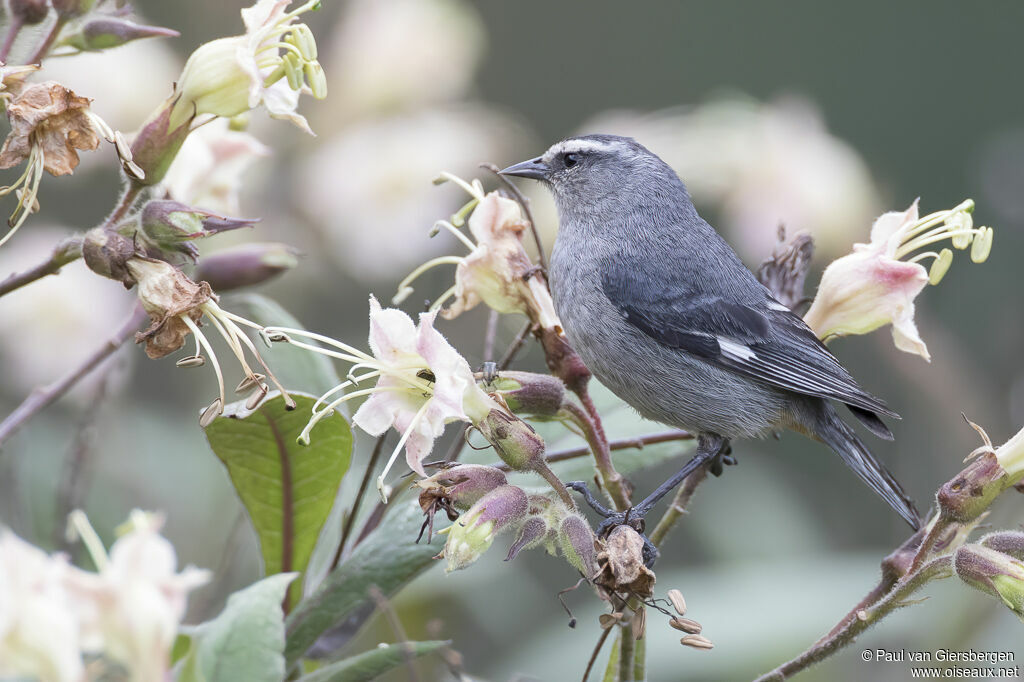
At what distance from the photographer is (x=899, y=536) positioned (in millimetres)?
3113

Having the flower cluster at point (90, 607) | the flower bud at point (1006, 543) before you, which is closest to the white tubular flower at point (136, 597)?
the flower cluster at point (90, 607)

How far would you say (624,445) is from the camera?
7.68ft

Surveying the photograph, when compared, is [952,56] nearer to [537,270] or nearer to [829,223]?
Result: [829,223]

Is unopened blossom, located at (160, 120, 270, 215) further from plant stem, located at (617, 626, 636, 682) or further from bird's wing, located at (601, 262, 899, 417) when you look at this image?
plant stem, located at (617, 626, 636, 682)

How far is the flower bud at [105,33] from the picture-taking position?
1814mm

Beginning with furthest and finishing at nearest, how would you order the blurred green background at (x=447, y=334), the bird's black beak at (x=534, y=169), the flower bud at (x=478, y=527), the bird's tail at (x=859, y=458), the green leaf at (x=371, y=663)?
1. the bird's black beak at (x=534, y=169)
2. the blurred green background at (x=447, y=334)
3. the bird's tail at (x=859, y=458)
4. the flower bud at (x=478, y=527)
5. the green leaf at (x=371, y=663)

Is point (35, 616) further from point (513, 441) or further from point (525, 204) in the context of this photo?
point (525, 204)

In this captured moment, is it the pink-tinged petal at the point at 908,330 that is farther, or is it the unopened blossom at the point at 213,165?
the unopened blossom at the point at 213,165

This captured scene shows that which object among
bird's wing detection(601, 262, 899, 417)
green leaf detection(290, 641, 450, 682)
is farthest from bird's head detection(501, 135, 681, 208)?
green leaf detection(290, 641, 450, 682)

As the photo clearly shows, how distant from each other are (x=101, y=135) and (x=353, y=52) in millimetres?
1747

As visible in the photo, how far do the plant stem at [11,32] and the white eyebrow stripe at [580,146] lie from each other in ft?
5.93

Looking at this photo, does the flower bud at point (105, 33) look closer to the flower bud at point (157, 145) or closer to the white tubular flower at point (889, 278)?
the flower bud at point (157, 145)

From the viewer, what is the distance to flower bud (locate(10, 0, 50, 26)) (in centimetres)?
179

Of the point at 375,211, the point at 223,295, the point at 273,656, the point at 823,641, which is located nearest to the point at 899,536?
the point at 823,641
